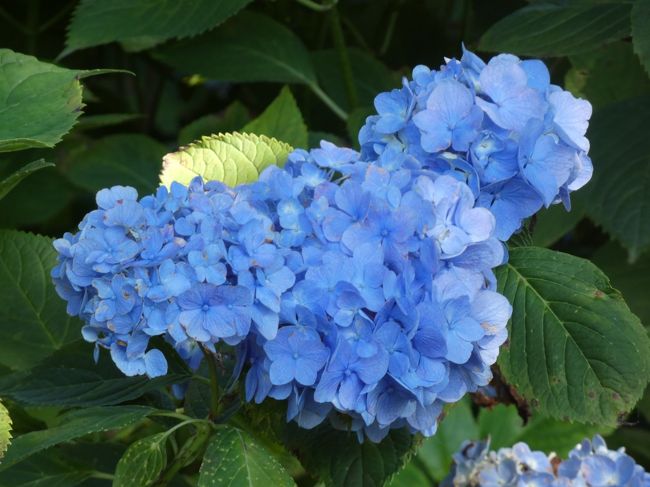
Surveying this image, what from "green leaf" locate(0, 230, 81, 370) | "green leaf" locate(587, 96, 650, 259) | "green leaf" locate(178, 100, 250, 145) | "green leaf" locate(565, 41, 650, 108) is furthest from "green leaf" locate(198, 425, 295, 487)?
"green leaf" locate(565, 41, 650, 108)

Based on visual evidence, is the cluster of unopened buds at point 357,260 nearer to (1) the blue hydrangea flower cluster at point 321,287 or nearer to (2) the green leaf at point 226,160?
(1) the blue hydrangea flower cluster at point 321,287

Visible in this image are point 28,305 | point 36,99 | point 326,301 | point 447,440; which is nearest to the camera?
point 326,301

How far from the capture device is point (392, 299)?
0.79m

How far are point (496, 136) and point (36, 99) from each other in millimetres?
481

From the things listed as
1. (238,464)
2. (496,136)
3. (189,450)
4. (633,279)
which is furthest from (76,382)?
(633,279)

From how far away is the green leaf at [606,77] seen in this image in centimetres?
174

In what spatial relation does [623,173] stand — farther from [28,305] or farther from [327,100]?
[28,305]

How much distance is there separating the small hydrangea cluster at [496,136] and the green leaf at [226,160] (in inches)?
7.8

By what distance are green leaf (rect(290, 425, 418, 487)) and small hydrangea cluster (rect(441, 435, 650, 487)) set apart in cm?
31

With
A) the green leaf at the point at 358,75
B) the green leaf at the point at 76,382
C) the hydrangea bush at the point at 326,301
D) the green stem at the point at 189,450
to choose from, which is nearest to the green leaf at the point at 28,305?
the hydrangea bush at the point at 326,301

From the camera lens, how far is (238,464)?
0.86 metres

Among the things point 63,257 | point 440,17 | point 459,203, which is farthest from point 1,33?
point 459,203

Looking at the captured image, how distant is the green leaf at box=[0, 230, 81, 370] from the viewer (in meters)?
1.24

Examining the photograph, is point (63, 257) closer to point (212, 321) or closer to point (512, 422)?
point (212, 321)
